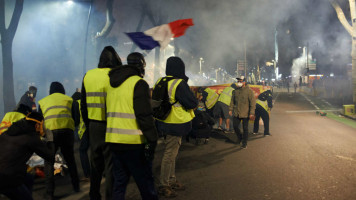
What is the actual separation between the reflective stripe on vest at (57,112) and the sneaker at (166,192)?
5.04 ft

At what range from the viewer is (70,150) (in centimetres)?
363

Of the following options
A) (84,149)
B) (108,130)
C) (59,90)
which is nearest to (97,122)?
(108,130)

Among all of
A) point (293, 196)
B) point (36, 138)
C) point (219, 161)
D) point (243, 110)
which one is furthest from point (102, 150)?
point (243, 110)

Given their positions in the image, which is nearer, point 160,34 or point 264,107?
point 160,34

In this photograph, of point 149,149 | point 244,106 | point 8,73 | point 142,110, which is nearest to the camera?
point 142,110

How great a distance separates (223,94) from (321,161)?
3408mm

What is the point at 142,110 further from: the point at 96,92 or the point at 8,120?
the point at 8,120

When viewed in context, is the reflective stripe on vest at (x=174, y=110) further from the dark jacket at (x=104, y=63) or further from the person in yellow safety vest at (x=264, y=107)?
the person in yellow safety vest at (x=264, y=107)

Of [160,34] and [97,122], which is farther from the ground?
[160,34]

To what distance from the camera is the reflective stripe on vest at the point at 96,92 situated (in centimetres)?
276

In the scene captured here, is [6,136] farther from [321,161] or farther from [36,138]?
[321,161]

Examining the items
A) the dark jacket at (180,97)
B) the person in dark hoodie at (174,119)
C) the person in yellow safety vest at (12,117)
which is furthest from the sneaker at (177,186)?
the person in yellow safety vest at (12,117)

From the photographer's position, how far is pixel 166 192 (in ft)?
11.0

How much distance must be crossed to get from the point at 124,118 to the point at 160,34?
3.30 metres
